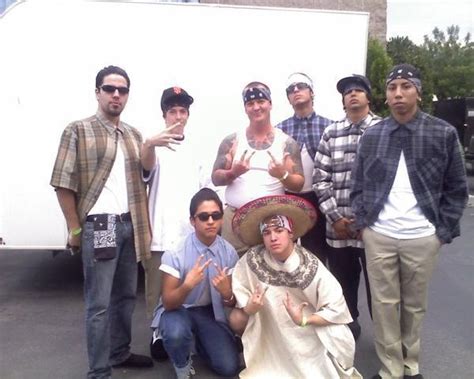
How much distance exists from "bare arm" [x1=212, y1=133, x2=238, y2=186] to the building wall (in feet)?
43.5

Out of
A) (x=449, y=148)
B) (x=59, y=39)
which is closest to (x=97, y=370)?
(x=449, y=148)

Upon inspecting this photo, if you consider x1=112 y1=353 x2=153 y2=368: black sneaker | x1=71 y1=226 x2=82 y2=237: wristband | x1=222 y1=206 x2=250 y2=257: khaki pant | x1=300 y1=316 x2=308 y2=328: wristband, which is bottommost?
x1=112 y1=353 x2=153 y2=368: black sneaker

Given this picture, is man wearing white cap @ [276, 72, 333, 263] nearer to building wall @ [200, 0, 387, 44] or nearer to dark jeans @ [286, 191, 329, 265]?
dark jeans @ [286, 191, 329, 265]

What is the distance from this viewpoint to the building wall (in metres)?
16.7

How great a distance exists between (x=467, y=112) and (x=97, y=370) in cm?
1265

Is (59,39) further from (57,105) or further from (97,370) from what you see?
(97,370)

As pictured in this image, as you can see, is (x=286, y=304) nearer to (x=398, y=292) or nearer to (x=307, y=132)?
(x=398, y=292)

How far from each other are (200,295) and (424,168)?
165 cm

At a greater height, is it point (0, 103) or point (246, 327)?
point (0, 103)

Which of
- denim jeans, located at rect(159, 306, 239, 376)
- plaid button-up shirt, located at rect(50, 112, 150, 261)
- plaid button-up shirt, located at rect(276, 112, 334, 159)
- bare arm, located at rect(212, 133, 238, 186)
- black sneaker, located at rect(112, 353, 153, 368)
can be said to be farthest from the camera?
plaid button-up shirt, located at rect(276, 112, 334, 159)

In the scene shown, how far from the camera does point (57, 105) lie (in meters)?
4.89

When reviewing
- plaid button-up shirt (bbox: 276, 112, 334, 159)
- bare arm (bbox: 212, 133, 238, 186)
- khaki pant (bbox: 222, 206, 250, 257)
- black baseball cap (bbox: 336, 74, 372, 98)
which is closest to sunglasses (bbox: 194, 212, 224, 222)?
bare arm (bbox: 212, 133, 238, 186)

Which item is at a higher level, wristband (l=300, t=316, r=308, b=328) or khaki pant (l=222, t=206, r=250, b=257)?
khaki pant (l=222, t=206, r=250, b=257)

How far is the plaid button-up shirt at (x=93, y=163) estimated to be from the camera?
10.4 feet
